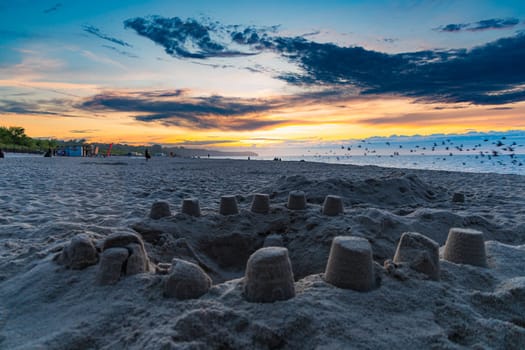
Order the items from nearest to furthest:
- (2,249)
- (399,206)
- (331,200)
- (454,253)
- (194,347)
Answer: (194,347) < (454,253) < (2,249) < (331,200) < (399,206)

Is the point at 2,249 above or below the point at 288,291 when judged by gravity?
below

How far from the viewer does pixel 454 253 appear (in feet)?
8.59

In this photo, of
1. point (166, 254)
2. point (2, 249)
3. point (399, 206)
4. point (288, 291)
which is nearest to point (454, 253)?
point (288, 291)

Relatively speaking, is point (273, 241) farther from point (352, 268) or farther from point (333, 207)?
point (352, 268)

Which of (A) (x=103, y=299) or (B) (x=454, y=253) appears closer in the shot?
(A) (x=103, y=299)

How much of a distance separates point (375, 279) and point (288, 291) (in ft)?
2.03

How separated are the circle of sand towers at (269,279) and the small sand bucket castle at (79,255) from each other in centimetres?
128

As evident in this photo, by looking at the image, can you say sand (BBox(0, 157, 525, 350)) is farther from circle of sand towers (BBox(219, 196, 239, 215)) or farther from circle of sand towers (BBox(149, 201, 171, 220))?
circle of sand towers (BBox(219, 196, 239, 215))

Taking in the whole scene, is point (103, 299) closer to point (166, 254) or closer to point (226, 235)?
point (166, 254)

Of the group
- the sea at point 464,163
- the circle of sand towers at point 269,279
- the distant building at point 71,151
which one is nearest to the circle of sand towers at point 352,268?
the circle of sand towers at point 269,279

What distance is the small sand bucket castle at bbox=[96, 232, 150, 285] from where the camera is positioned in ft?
7.11

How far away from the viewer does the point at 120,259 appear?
7.23ft

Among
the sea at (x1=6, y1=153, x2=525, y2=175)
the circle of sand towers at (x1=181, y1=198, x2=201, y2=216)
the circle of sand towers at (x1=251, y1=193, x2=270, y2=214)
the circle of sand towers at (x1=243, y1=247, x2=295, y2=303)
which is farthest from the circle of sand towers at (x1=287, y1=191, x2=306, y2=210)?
the sea at (x1=6, y1=153, x2=525, y2=175)

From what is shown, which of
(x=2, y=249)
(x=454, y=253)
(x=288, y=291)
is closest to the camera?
(x=288, y=291)
